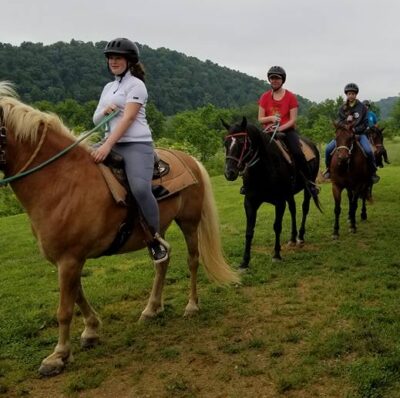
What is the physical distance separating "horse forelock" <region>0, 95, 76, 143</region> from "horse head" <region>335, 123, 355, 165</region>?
21.9ft

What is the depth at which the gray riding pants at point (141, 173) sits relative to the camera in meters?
4.29

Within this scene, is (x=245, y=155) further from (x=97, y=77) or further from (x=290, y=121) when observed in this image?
(x=97, y=77)

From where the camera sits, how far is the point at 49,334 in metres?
5.13

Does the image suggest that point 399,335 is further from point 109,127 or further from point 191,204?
point 109,127

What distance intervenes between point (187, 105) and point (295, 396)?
110 m

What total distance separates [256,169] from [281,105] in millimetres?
1399

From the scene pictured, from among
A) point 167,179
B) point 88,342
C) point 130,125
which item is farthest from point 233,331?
point 130,125

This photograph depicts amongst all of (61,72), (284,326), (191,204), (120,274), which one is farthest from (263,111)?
(61,72)

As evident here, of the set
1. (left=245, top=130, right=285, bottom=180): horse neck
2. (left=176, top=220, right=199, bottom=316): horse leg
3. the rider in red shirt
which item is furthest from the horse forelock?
the rider in red shirt

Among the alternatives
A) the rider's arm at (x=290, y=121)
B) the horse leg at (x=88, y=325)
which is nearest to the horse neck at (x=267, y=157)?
the rider's arm at (x=290, y=121)

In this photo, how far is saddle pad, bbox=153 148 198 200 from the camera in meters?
4.92

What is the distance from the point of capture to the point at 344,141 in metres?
9.23

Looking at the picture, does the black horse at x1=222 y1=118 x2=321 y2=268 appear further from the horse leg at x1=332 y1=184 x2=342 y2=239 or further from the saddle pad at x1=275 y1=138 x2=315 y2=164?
the horse leg at x1=332 y1=184 x2=342 y2=239

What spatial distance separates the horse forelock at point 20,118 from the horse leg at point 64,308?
1.17 meters
